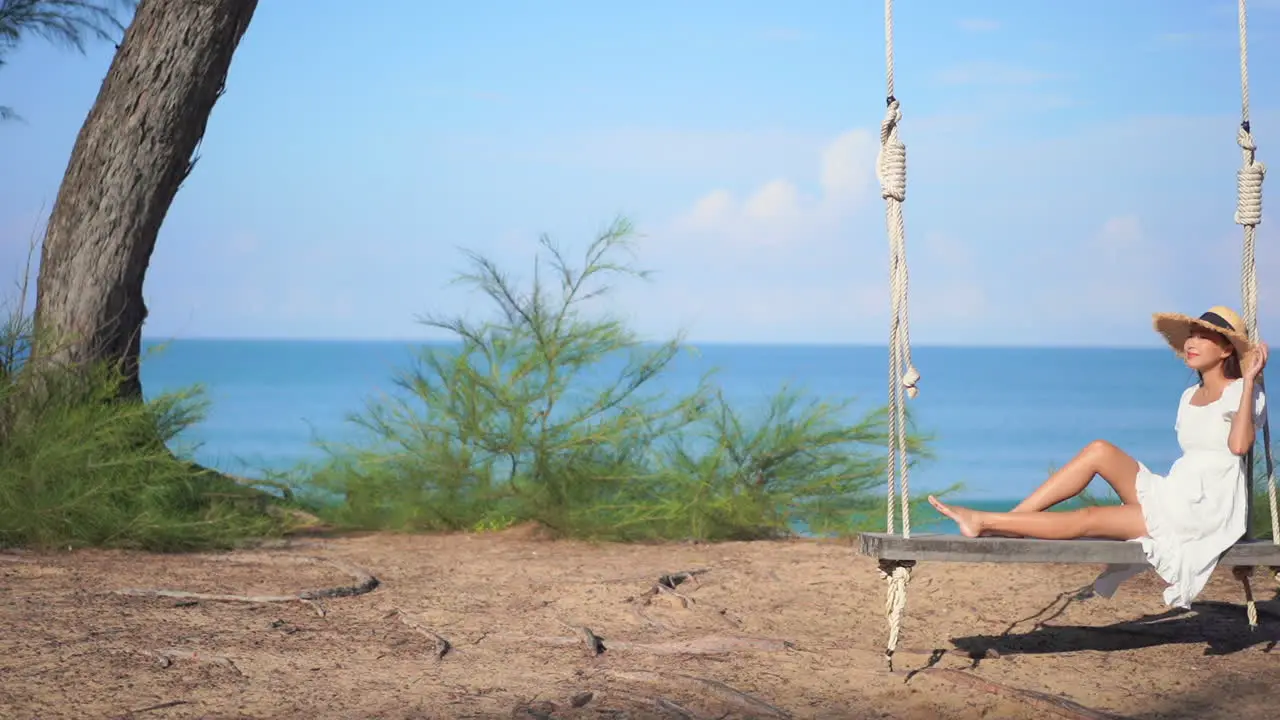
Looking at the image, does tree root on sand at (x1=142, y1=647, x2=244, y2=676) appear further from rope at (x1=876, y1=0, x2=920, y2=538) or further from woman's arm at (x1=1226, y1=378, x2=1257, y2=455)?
woman's arm at (x1=1226, y1=378, x2=1257, y2=455)

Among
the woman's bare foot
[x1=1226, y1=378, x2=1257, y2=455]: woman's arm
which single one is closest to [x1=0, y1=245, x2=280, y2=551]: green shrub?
the woman's bare foot

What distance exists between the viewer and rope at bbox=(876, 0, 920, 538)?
441cm

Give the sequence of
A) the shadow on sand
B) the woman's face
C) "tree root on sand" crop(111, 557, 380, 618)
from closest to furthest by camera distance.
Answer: the woman's face, the shadow on sand, "tree root on sand" crop(111, 557, 380, 618)

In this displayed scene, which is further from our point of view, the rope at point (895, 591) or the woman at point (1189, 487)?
the woman at point (1189, 487)

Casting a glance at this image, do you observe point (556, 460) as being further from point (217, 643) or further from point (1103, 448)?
point (1103, 448)

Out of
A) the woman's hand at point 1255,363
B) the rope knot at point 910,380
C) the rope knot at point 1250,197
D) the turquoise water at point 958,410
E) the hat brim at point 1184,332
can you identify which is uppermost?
the rope knot at point 1250,197

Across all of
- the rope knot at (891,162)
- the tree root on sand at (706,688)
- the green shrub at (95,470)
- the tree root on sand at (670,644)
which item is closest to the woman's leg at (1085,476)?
the tree root on sand at (670,644)

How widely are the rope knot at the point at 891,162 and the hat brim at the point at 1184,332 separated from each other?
43.2 inches

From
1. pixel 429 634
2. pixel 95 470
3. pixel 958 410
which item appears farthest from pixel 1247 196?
pixel 958 410

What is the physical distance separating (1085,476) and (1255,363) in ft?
2.22

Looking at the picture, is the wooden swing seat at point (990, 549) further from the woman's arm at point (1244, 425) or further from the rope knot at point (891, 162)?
the rope knot at point (891, 162)

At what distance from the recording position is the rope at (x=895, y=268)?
4.41 meters

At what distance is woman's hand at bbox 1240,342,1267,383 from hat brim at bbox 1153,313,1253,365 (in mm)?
25

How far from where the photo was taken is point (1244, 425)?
4.56 meters
